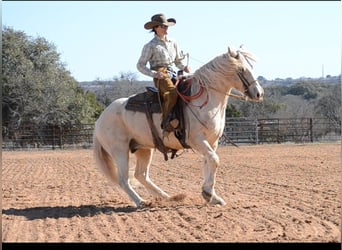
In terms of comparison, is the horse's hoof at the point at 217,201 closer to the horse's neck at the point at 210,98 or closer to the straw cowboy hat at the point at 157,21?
the horse's neck at the point at 210,98

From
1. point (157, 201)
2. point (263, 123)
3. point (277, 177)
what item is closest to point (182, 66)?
point (157, 201)

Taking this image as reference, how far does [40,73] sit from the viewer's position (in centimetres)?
3384

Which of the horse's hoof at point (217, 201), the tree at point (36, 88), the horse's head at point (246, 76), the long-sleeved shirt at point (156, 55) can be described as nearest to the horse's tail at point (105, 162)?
the long-sleeved shirt at point (156, 55)

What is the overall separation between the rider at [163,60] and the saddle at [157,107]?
9cm

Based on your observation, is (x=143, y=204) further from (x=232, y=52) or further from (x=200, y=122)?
(x=232, y=52)

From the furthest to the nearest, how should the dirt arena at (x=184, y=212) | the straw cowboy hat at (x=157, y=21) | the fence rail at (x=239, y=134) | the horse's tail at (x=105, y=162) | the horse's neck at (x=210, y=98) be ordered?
the fence rail at (x=239, y=134) → the horse's tail at (x=105, y=162) → the straw cowboy hat at (x=157, y=21) → the horse's neck at (x=210, y=98) → the dirt arena at (x=184, y=212)

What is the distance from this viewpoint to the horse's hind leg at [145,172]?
847 centimetres

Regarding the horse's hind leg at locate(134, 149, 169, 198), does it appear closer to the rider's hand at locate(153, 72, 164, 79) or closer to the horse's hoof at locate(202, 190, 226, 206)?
the horse's hoof at locate(202, 190, 226, 206)

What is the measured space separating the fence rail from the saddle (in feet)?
69.0

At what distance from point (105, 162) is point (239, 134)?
21.6m

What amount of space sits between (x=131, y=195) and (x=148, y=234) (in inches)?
86.0

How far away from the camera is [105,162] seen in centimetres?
863

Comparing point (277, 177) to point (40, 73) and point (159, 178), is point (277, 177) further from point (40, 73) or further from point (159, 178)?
point (40, 73)

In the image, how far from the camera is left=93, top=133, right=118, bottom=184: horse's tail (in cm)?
858
